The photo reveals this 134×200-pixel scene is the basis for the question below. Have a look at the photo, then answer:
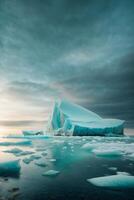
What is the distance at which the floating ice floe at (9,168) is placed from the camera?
853 cm

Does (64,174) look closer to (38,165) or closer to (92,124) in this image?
(38,165)

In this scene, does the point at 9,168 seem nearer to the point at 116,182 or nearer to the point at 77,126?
the point at 116,182

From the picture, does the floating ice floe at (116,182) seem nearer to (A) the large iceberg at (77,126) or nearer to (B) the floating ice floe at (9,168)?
(B) the floating ice floe at (9,168)

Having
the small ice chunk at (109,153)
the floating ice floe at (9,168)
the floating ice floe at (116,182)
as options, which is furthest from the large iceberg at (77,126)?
the floating ice floe at (116,182)

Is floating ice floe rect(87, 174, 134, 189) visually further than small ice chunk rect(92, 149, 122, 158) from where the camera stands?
No

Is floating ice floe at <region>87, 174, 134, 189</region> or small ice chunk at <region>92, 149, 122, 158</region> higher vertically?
small ice chunk at <region>92, 149, 122, 158</region>

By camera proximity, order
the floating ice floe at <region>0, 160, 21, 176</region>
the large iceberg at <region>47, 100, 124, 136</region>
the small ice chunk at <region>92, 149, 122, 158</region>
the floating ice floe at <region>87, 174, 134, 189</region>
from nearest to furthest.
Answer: the floating ice floe at <region>87, 174, 134, 189</region> → the floating ice floe at <region>0, 160, 21, 176</region> → the small ice chunk at <region>92, 149, 122, 158</region> → the large iceberg at <region>47, 100, 124, 136</region>

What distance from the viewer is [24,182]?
7.30 m

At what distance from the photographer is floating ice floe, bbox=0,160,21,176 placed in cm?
853

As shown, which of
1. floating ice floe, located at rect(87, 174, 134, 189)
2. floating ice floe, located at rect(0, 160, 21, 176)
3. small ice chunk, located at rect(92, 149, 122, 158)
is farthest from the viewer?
small ice chunk, located at rect(92, 149, 122, 158)

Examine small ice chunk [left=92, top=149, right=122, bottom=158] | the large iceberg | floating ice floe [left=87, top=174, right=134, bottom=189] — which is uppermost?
the large iceberg

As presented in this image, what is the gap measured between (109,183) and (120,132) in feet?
125

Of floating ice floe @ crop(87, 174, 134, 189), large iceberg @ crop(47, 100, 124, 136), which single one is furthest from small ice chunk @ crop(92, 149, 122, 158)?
large iceberg @ crop(47, 100, 124, 136)

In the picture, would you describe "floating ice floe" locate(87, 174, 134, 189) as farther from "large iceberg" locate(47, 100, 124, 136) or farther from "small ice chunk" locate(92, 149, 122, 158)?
"large iceberg" locate(47, 100, 124, 136)
